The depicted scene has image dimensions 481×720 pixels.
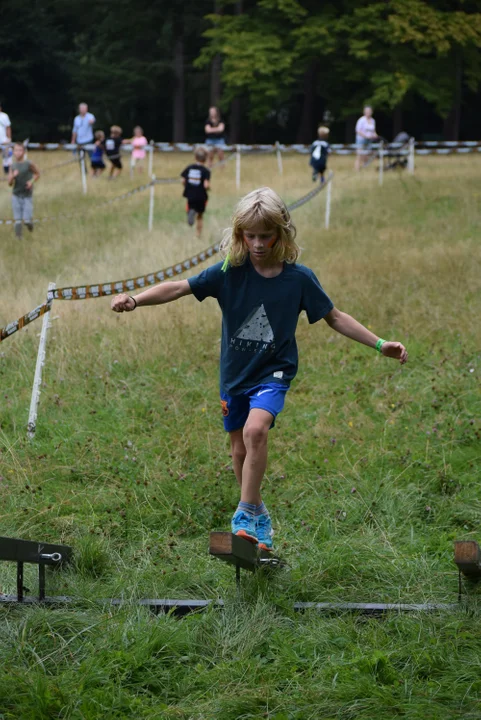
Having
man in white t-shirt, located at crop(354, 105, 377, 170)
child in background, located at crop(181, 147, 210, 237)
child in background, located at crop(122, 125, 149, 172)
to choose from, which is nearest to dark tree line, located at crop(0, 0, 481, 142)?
man in white t-shirt, located at crop(354, 105, 377, 170)

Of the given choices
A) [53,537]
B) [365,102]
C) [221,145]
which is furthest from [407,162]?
[53,537]

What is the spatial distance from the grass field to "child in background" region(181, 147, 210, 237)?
3.23m

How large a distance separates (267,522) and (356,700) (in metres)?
1.35

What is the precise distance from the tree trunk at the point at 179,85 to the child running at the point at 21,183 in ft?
102

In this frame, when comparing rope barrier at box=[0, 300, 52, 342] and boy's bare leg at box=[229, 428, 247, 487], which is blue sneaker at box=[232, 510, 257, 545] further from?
rope barrier at box=[0, 300, 52, 342]

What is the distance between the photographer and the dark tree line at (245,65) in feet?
134

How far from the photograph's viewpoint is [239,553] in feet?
14.6

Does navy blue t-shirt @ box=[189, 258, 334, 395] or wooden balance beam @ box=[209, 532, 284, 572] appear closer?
wooden balance beam @ box=[209, 532, 284, 572]

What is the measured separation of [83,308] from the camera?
416 inches

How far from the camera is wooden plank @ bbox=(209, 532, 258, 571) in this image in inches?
168

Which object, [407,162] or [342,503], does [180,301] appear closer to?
[342,503]

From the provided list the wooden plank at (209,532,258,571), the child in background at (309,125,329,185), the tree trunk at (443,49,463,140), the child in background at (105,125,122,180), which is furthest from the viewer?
the tree trunk at (443,49,463,140)

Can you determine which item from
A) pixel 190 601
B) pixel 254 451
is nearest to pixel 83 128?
pixel 254 451

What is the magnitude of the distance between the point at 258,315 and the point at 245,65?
38754mm
